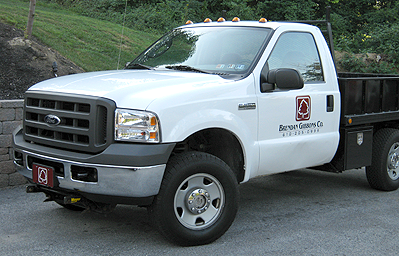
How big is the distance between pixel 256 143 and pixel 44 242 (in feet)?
7.09

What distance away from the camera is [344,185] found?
6887 millimetres

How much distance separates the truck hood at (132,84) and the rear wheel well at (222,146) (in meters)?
0.54

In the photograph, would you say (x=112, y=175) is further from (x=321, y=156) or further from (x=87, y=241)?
(x=321, y=156)

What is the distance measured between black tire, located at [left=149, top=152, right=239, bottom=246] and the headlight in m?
0.39

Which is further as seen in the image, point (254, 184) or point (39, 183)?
point (254, 184)

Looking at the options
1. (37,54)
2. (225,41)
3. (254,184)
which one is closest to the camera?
(225,41)

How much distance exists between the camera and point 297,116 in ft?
16.9

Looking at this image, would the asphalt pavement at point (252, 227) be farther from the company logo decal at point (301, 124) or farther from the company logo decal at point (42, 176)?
the company logo decal at point (301, 124)

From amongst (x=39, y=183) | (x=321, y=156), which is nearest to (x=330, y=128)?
(x=321, y=156)

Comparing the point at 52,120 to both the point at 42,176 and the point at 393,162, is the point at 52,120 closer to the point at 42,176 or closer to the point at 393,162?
the point at 42,176

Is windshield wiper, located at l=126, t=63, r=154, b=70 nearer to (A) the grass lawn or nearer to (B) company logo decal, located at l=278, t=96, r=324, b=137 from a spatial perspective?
(B) company logo decal, located at l=278, t=96, r=324, b=137

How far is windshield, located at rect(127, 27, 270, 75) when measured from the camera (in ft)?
16.4

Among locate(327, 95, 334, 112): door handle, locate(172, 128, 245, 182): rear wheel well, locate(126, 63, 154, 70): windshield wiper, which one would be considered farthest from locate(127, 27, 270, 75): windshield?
locate(327, 95, 334, 112): door handle

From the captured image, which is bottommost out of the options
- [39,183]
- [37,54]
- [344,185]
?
[344,185]
